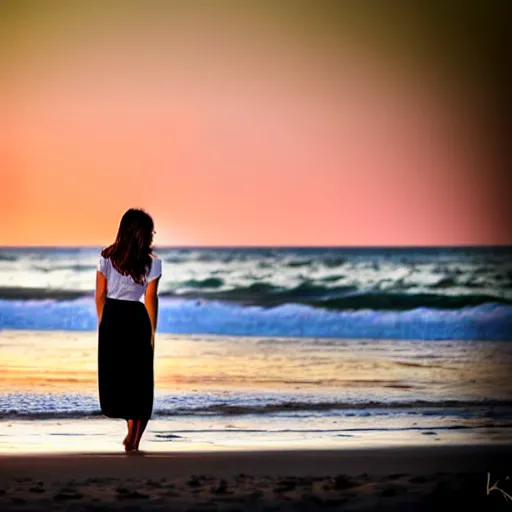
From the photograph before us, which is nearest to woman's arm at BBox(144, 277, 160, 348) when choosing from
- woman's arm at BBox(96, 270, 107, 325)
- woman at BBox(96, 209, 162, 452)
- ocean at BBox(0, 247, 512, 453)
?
woman at BBox(96, 209, 162, 452)

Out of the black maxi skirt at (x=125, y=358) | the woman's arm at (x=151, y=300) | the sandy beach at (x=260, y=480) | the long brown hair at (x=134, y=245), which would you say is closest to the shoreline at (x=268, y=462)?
the sandy beach at (x=260, y=480)

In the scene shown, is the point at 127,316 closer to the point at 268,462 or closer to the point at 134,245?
the point at 134,245

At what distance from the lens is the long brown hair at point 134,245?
3246 mm

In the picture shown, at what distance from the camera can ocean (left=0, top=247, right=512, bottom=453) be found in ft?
12.9

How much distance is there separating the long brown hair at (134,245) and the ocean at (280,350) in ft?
2.14

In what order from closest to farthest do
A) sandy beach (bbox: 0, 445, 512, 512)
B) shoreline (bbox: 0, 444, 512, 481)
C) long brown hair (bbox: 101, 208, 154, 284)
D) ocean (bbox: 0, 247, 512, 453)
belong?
sandy beach (bbox: 0, 445, 512, 512) < shoreline (bbox: 0, 444, 512, 481) < long brown hair (bbox: 101, 208, 154, 284) < ocean (bbox: 0, 247, 512, 453)

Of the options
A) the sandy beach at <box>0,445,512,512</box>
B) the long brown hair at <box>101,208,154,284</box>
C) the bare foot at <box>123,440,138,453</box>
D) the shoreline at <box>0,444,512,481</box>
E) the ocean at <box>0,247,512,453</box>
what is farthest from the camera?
the ocean at <box>0,247,512,453</box>

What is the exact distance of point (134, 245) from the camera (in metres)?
3.25

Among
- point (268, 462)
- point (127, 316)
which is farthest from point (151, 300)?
point (268, 462)

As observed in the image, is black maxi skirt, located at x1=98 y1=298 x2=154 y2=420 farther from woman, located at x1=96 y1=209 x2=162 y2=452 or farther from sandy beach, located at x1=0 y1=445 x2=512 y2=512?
sandy beach, located at x1=0 y1=445 x2=512 y2=512

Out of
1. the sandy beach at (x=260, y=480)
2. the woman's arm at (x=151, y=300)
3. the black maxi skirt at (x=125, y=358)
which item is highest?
the woman's arm at (x=151, y=300)

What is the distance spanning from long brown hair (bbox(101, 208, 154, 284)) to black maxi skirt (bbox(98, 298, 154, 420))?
4.3 inches

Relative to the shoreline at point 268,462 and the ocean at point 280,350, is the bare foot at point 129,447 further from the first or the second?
the ocean at point 280,350

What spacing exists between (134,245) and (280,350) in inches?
104
